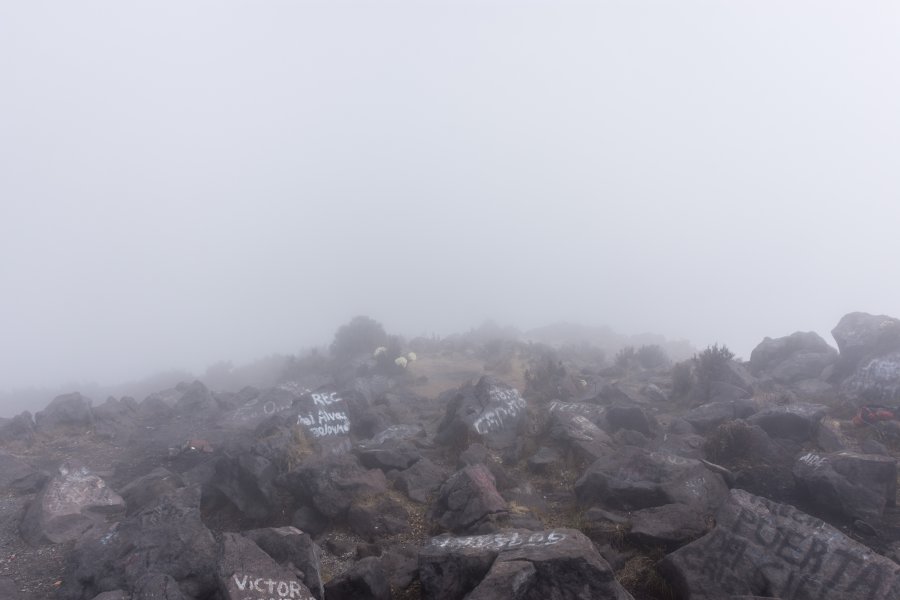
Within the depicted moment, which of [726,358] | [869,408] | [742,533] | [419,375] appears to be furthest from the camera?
[419,375]

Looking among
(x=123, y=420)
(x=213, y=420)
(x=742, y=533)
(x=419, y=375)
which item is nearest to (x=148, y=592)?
(x=742, y=533)

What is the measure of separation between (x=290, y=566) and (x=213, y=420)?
38.5 feet

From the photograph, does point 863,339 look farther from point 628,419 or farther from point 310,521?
point 310,521

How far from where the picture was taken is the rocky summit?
628cm

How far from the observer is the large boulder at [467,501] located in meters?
8.39

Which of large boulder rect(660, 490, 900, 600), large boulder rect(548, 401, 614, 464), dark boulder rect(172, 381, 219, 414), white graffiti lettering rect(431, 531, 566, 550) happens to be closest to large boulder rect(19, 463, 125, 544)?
white graffiti lettering rect(431, 531, 566, 550)

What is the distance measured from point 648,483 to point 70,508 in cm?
1042

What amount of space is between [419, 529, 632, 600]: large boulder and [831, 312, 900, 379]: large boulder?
12.6 metres

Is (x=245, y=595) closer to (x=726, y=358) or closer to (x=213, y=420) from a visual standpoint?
(x=213, y=420)

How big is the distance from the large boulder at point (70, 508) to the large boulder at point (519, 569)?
635cm

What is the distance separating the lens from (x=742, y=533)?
6.62 m

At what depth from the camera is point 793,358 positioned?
17.3 metres

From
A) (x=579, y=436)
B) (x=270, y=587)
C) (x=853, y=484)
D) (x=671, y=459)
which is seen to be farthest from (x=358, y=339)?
(x=853, y=484)

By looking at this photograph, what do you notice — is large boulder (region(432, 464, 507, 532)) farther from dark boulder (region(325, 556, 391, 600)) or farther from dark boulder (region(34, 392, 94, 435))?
dark boulder (region(34, 392, 94, 435))
